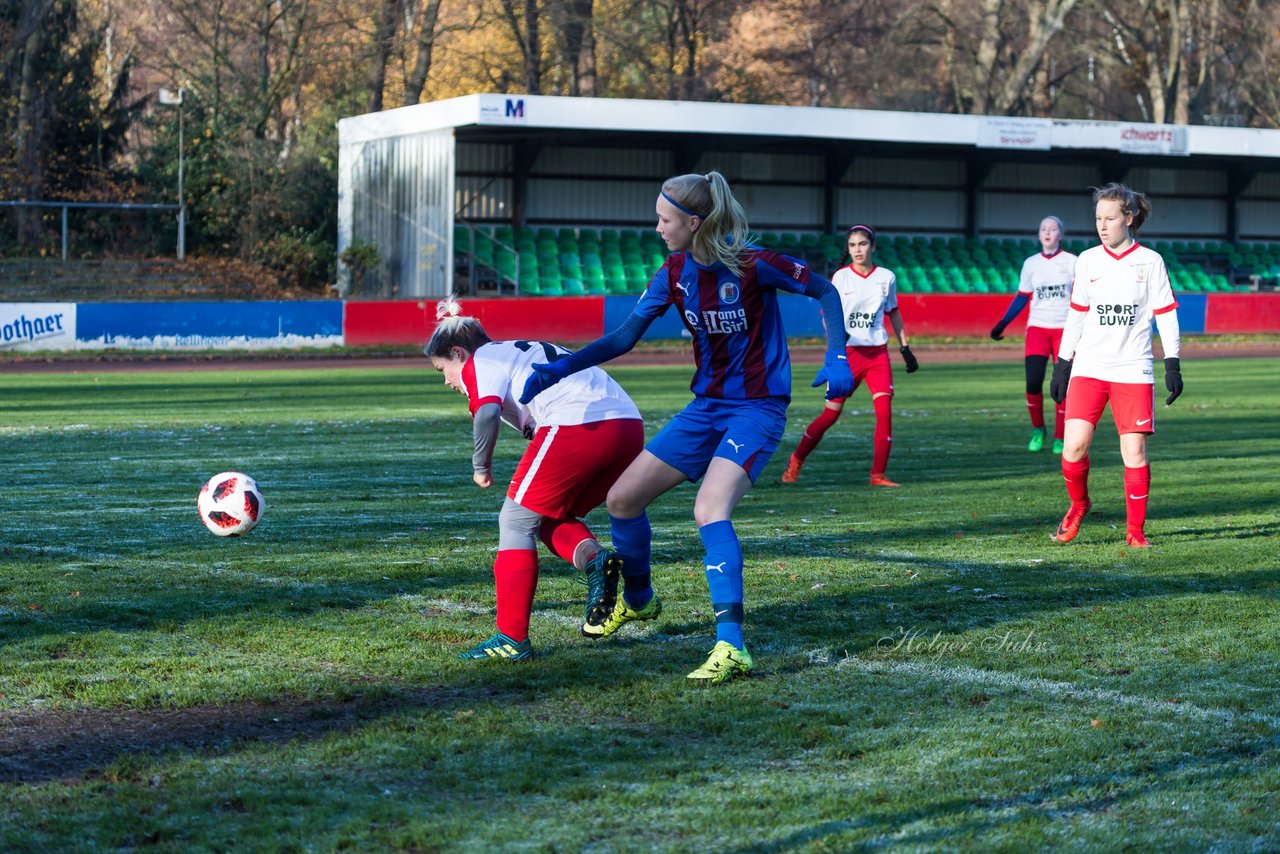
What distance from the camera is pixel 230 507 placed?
287 inches

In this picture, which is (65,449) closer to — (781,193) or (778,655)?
(778,655)

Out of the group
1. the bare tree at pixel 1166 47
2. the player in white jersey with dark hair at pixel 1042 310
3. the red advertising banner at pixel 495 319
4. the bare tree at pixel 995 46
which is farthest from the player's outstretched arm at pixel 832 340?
the bare tree at pixel 1166 47

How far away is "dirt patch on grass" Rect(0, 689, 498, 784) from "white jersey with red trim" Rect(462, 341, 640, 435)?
117 cm

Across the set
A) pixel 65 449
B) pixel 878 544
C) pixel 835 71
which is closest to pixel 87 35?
pixel 835 71

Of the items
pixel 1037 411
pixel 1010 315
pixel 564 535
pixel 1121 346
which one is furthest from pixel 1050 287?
pixel 564 535

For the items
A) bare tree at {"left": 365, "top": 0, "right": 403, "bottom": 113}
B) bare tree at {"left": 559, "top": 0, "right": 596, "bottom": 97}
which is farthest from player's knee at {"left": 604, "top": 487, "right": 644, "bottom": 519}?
bare tree at {"left": 559, "top": 0, "right": 596, "bottom": 97}

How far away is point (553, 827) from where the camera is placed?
3.95 meters

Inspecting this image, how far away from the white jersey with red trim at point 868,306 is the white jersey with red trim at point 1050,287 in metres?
2.85

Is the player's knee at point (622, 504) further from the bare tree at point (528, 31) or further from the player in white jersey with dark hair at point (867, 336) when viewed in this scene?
the bare tree at point (528, 31)

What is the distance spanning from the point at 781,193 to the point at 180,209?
1542 centimetres

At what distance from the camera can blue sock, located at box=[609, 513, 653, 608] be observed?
6062mm

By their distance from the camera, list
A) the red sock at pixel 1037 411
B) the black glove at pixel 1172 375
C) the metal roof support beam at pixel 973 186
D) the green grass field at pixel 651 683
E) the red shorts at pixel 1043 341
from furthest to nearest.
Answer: the metal roof support beam at pixel 973 186 < the red shorts at pixel 1043 341 < the red sock at pixel 1037 411 < the black glove at pixel 1172 375 < the green grass field at pixel 651 683

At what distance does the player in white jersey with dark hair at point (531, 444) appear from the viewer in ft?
19.1

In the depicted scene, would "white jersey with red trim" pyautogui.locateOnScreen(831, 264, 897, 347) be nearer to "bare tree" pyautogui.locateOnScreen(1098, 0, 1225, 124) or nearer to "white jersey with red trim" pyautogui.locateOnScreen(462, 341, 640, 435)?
"white jersey with red trim" pyautogui.locateOnScreen(462, 341, 640, 435)
